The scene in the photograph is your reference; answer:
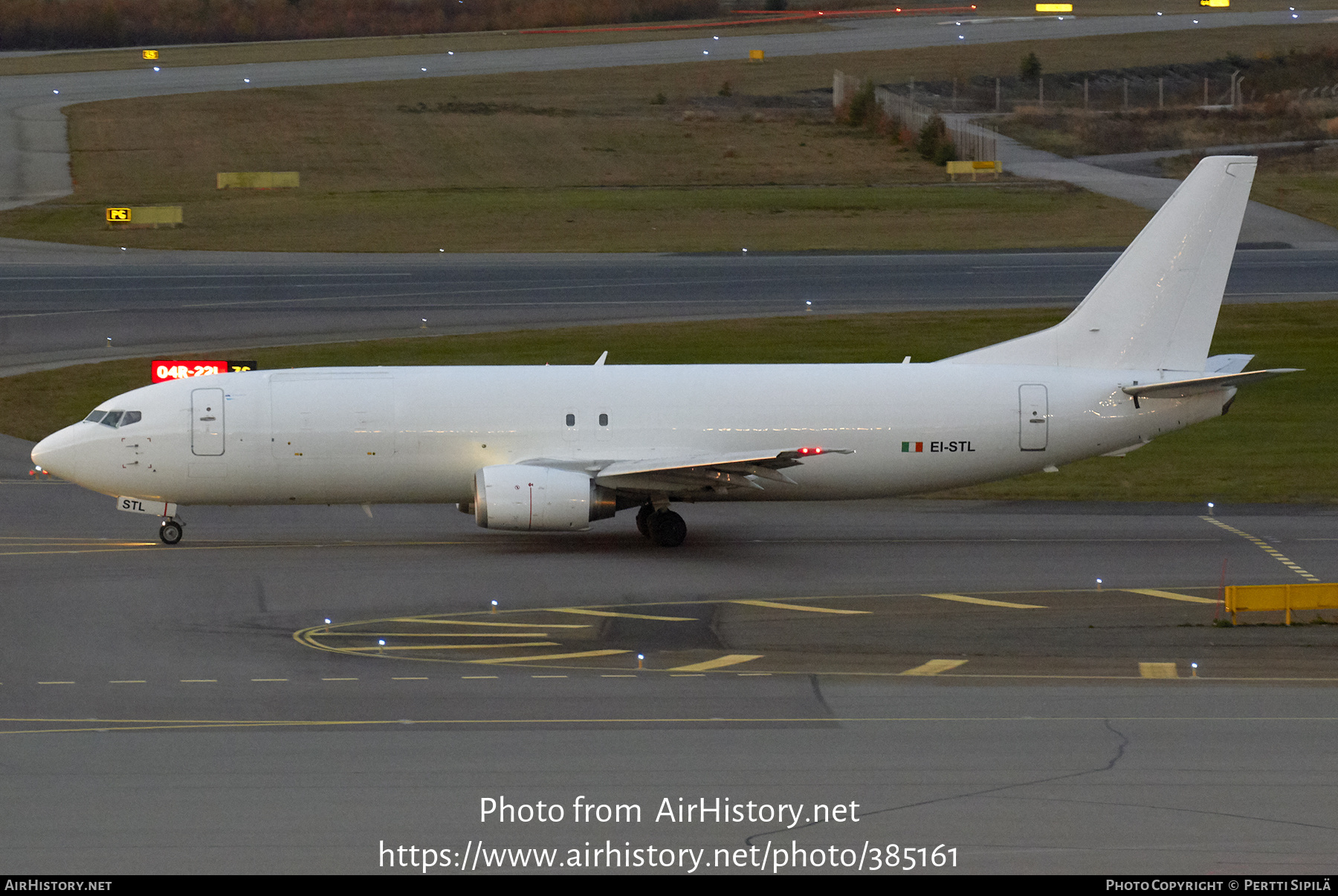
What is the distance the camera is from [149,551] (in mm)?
Result: 33062

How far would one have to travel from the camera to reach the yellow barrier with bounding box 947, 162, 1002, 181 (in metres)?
95.6

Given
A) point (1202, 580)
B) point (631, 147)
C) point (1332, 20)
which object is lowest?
point (1202, 580)

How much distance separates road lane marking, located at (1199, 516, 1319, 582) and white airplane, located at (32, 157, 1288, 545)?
2.75 m

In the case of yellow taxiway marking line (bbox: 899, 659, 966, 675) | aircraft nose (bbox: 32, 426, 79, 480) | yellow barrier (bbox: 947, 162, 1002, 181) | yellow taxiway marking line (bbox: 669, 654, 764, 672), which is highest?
yellow barrier (bbox: 947, 162, 1002, 181)

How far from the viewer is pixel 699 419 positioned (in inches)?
1340

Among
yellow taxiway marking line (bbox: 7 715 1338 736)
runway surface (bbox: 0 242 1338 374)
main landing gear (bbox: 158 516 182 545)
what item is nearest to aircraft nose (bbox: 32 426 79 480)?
main landing gear (bbox: 158 516 182 545)

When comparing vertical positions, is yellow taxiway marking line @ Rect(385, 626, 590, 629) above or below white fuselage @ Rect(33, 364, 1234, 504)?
below

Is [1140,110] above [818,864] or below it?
above

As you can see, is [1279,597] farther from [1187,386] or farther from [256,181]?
[256,181]

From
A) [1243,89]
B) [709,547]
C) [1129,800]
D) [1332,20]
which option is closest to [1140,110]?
[1243,89]

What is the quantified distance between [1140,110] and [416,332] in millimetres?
74314

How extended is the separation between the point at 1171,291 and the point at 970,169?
62673mm

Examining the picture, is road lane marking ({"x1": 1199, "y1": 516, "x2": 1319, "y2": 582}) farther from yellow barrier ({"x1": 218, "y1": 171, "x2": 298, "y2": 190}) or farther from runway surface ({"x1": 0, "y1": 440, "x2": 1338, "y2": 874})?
yellow barrier ({"x1": 218, "y1": 171, "x2": 298, "y2": 190})
